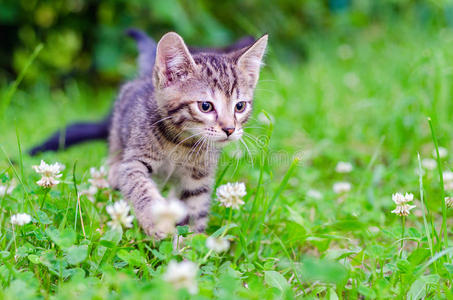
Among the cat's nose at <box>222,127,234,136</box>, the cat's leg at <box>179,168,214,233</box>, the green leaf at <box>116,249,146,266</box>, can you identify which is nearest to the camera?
the green leaf at <box>116,249,146,266</box>

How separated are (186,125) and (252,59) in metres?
0.55

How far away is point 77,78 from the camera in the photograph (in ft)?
18.7

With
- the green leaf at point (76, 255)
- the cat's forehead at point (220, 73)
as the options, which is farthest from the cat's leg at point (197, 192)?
the green leaf at point (76, 255)

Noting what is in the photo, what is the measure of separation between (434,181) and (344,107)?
4.74 feet

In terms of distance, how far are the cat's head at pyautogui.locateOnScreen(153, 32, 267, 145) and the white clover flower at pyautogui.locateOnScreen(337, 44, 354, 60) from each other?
373 centimetres

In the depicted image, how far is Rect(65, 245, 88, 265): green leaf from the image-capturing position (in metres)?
Result: 1.42

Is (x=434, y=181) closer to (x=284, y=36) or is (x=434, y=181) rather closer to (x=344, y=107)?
(x=344, y=107)

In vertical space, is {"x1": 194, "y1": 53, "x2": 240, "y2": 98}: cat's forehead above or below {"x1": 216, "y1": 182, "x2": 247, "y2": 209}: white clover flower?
above

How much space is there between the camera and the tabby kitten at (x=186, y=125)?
202 centimetres

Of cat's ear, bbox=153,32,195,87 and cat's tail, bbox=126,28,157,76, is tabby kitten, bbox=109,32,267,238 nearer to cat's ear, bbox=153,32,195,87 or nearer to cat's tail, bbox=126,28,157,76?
cat's ear, bbox=153,32,195,87

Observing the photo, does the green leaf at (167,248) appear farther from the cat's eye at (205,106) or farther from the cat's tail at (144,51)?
the cat's tail at (144,51)

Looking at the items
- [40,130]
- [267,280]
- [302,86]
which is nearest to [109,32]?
[40,130]

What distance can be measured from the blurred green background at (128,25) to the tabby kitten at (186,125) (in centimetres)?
223

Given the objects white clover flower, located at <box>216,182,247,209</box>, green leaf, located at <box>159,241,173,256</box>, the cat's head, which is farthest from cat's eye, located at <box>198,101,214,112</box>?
green leaf, located at <box>159,241,173,256</box>
